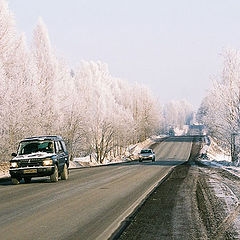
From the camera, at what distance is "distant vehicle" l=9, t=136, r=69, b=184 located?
18297mm

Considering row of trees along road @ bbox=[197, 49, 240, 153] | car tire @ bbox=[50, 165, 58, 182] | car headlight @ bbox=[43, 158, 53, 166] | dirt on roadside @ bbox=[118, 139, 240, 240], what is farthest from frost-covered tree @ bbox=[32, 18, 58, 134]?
dirt on roadside @ bbox=[118, 139, 240, 240]

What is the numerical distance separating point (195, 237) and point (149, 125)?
10600 centimetres

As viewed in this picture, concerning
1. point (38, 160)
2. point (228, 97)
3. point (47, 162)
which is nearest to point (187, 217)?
point (47, 162)

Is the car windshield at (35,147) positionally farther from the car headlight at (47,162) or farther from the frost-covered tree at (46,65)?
the frost-covered tree at (46,65)

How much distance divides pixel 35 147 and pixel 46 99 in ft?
87.3

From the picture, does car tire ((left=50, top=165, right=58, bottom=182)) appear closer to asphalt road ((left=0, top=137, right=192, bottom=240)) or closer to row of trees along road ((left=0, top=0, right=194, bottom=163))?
asphalt road ((left=0, top=137, right=192, bottom=240))

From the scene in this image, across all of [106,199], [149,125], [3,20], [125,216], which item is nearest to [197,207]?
[125,216]

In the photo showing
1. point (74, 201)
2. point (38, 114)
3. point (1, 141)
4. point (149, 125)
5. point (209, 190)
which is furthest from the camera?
point (149, 125)

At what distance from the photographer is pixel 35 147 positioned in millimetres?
19719

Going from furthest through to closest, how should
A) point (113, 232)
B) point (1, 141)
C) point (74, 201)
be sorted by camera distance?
point (1, 141)
point (74, 201)
point (113, 232)

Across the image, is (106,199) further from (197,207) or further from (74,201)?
(197,207)

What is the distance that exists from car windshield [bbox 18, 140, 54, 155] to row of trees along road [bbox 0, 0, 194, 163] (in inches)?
488

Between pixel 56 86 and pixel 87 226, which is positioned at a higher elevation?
pixel 56 86

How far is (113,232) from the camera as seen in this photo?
8031 millimetres
